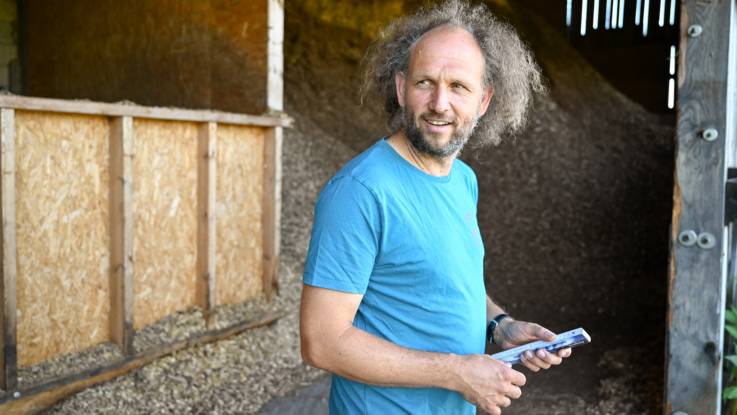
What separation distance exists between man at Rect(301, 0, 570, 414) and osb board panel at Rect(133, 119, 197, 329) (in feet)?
9.84

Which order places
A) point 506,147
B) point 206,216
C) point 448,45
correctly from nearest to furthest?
point 448,45 → point 206,216 → point 506,147

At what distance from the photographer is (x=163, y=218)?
16.7ft

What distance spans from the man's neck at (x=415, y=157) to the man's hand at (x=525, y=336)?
22.2 inches

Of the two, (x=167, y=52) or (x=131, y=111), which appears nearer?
(x=131, y=111)

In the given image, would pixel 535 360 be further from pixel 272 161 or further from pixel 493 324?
pixel 272 161

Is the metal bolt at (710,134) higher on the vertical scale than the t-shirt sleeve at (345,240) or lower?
higher

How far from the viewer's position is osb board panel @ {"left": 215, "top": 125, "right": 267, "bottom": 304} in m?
5.61

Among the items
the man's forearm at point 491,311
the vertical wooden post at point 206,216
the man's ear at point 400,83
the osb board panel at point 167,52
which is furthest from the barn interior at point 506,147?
the man's ear at point 400,83

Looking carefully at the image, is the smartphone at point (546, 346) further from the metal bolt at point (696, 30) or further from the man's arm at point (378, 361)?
the metal bolt at point (696, 30)

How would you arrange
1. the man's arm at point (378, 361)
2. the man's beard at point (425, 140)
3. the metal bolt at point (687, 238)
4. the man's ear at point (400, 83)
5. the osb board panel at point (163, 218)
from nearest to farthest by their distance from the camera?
the man's arm at point (378, 361), the man's beard at point (425, 140), the man's ear at point (400, 83), the metal bolt at point (687, 238), the osb board panel at point (163, 218)

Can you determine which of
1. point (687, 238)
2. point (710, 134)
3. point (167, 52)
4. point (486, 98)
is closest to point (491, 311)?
point (486, 98)

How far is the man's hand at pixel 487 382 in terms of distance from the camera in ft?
5.92

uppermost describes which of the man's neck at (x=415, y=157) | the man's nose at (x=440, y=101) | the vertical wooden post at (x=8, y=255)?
the man's nose at (x=440, y=101)

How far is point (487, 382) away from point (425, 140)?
70 centimetres
